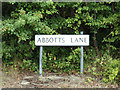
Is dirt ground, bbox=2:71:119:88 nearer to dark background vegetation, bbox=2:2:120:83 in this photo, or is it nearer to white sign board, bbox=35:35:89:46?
dark background vegetation, bbox=2:2:120:83

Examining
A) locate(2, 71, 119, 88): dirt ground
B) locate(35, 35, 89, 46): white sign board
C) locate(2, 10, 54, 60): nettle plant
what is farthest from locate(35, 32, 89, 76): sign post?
locate(2, 71, 119, 88): dirt ground

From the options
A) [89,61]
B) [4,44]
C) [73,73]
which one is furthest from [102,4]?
[4,44]

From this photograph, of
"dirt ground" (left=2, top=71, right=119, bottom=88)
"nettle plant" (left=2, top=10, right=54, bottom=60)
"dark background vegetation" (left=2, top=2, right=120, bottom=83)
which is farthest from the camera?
"dark background vegetation" (left=2, top=2, right=120, bottom=83)

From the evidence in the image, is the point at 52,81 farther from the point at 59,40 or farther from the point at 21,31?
the point at 21,31

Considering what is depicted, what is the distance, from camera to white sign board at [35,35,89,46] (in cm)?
566

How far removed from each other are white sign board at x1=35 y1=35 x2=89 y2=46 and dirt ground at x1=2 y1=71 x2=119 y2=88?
981mm

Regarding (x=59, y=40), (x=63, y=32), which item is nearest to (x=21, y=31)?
(x=59, y=40)

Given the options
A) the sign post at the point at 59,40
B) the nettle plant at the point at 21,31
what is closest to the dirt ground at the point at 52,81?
the nettle plant at the point at 21,31

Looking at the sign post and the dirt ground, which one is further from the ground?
the sign post

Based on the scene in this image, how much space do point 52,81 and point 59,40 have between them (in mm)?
1208

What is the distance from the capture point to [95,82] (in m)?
5.37

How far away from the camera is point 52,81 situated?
5.39 meters

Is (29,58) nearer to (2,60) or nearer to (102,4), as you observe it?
(2,60)

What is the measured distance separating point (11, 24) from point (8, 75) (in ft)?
5.19
